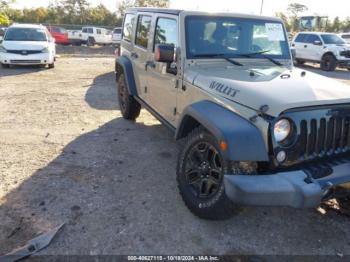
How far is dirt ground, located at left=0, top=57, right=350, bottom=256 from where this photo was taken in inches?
123

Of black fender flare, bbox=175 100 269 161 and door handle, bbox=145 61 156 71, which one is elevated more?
door handle, bbox=145 61 156 71

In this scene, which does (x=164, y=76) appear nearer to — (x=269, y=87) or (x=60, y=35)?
(x=269, y=87)

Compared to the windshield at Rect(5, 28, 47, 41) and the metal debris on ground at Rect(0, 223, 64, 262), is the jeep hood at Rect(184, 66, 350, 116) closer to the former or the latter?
the metal debris on ground at Rect(0, 223, 64, 262)

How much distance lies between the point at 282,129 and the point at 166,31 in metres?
2.31

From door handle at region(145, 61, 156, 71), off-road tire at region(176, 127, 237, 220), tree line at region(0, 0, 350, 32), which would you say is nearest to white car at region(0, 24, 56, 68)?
door handle at region(145, 61, 156, 71)

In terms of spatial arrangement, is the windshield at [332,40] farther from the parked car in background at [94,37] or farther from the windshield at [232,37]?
the parked car in background at [94,37]

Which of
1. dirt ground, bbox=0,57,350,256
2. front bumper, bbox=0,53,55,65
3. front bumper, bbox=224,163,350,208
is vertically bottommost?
dirt ground, bbox=0,57,350,256

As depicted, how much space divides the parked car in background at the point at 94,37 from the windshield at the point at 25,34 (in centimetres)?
1752

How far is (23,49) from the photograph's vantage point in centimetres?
1267

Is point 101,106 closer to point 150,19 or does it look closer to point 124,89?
point 124,89

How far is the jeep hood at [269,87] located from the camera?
2.92 m

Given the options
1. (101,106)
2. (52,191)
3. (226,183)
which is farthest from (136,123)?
(226,183)

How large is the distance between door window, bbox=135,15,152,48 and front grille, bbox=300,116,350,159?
3006 mm

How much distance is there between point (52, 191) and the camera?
3.91 m
